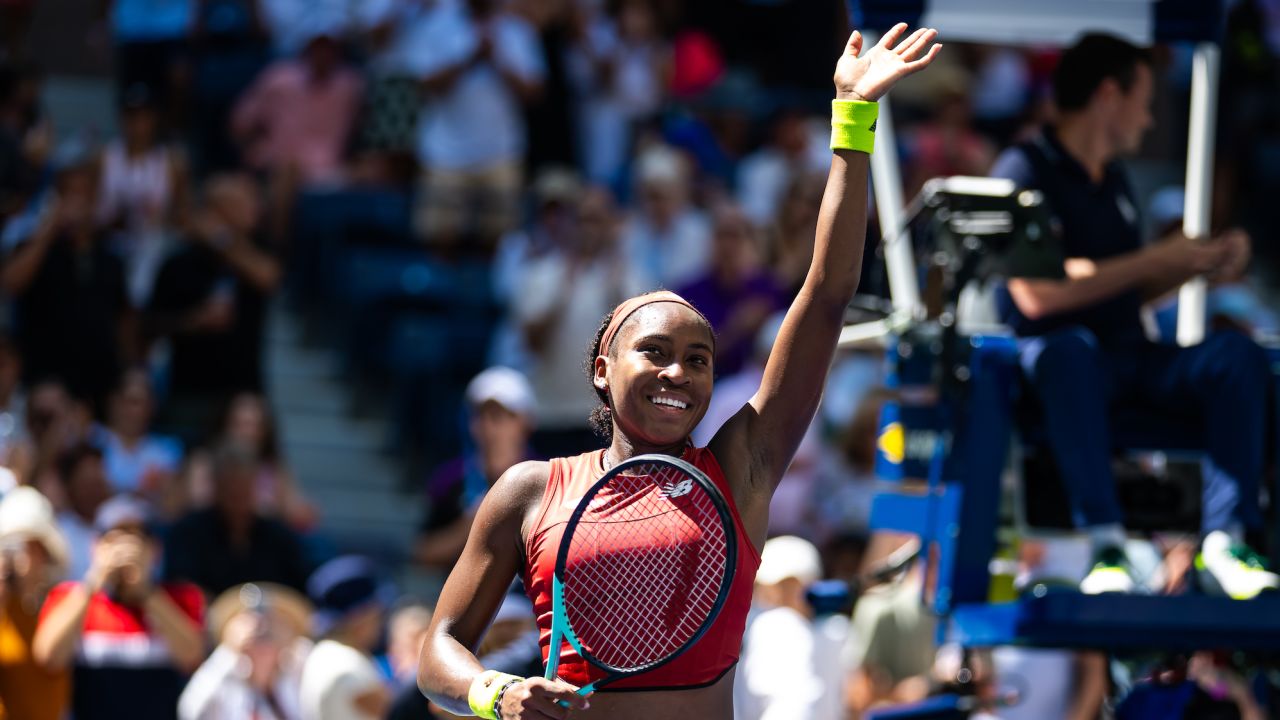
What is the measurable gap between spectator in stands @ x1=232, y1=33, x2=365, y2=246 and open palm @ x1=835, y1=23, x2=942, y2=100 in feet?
25.3

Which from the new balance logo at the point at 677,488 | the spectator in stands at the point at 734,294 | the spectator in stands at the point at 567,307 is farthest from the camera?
the spectator in stands at the point at 734,294

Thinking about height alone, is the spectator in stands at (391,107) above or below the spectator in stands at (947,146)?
above

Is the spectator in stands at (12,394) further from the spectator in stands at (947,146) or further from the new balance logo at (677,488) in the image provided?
the new balance logo at (677,488)

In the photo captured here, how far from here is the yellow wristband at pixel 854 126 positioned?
3688 mm

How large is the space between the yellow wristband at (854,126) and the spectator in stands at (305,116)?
779cm

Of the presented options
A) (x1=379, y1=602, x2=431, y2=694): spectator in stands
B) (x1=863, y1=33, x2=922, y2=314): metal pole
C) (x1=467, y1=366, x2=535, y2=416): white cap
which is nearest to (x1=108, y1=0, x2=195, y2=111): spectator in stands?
(x1=467, y1=366, x2=535, y2=416): white cap

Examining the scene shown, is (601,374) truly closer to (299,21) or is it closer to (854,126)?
(854,126)

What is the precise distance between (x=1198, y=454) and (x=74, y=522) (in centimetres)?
502

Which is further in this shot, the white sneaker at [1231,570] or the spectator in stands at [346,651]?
the spectator in stands at [346,651]

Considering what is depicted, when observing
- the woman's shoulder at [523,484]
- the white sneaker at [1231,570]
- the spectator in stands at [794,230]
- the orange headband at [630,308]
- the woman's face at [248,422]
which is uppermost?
the orange headband at [630,308]

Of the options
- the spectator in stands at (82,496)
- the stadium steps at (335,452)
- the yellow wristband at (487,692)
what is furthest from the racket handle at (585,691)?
the stadium steps at (335,452)

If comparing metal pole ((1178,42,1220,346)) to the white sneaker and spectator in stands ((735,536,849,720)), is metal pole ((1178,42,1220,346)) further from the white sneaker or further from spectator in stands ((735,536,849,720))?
spectator in stands ((735,536,849,720))

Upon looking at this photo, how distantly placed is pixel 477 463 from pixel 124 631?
6.13 feet

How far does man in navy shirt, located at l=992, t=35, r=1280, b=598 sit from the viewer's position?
555 cm
